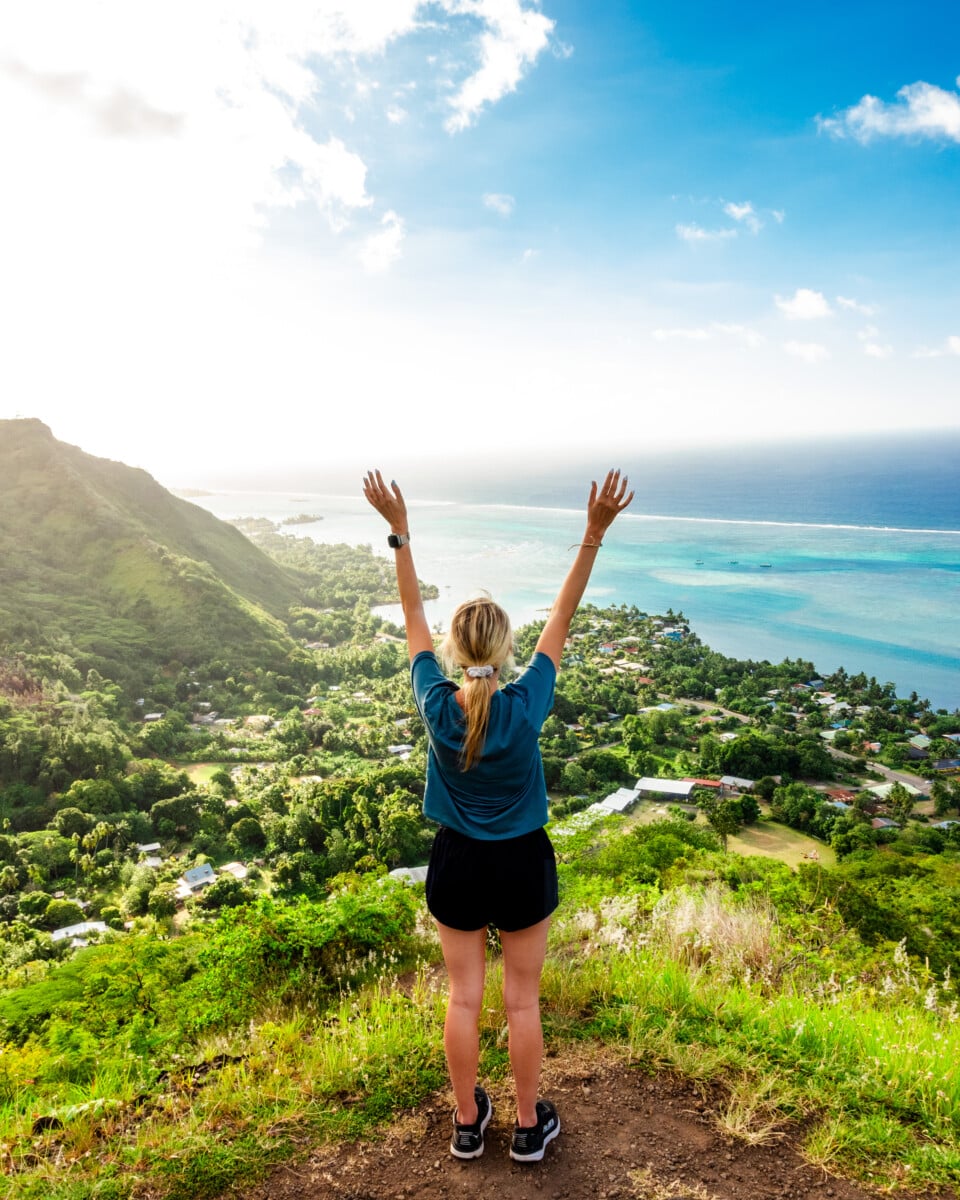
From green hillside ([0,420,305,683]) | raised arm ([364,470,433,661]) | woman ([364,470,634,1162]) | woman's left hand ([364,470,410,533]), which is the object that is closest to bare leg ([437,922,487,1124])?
woman ([364,470,634,1162])

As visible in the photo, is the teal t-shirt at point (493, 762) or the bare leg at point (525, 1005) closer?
the teal t-shirt at point (493, 762)

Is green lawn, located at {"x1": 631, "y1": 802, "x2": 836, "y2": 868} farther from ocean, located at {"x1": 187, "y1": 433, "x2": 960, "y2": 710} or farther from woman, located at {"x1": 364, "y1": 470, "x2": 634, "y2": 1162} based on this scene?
woman, located at {"x1": 364, "y1": 470, "x2": 634, "y2": 1162}

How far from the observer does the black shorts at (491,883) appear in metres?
1.54

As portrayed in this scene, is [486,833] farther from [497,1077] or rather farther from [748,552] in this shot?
[748,552]

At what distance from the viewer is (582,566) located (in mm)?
1799

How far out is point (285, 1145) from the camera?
1796 mm

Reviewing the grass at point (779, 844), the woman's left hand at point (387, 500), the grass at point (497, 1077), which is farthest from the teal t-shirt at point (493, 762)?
the grass at point (779, 844)

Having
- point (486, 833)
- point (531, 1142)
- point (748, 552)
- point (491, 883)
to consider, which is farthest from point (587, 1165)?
point (748, 552)

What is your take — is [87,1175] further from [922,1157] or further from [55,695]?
[55,695]

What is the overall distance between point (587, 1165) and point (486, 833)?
98 centimetres

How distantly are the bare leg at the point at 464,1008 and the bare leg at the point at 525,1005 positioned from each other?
0.23 ft

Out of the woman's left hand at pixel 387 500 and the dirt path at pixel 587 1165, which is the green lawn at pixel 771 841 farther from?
the woman's left hand at pixel 387 500

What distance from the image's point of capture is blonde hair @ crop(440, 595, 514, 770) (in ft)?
4.80

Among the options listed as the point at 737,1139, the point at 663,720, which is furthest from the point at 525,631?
the point at 737,1139
